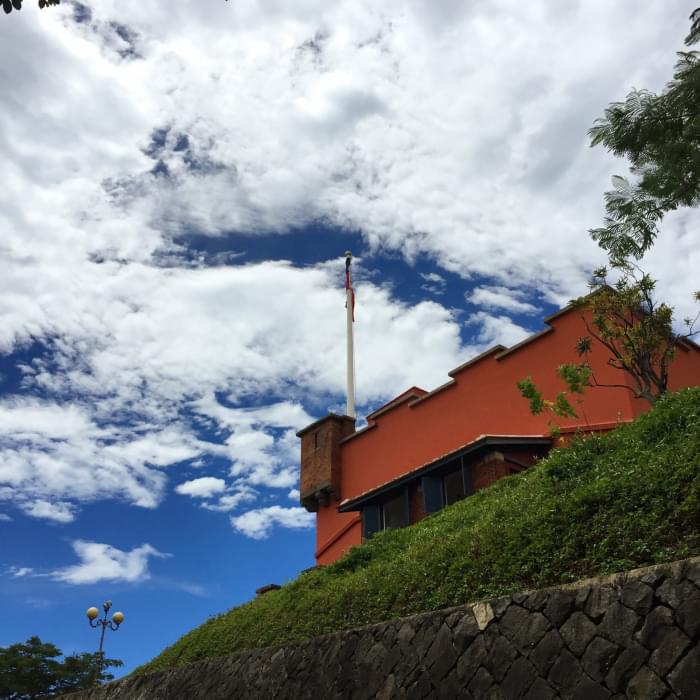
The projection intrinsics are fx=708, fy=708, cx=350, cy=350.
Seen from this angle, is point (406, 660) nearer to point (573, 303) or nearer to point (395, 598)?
point (395, 598)

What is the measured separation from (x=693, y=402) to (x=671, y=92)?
4.35 metres

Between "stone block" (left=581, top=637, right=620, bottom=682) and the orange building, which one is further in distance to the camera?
the orange building

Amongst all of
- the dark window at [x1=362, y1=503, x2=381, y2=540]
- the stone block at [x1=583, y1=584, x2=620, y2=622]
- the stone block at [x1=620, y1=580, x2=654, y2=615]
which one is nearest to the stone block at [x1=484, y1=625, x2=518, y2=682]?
the stone block at [x1=583, y1=584, x2=620, y2=622]

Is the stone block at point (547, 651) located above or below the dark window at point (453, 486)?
below

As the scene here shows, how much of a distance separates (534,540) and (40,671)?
31.6m

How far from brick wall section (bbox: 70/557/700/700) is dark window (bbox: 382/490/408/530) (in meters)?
7.64

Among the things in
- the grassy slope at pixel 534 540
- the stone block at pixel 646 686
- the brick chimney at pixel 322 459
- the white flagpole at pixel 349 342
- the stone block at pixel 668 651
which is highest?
the white flagpole at pixel 349 342

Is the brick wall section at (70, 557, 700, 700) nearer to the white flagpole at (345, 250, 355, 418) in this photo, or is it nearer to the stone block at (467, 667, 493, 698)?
the stone block at (467, 667, 493, 698)

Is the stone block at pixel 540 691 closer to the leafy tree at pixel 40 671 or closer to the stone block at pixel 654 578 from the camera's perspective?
the stone block at pixel 654 578

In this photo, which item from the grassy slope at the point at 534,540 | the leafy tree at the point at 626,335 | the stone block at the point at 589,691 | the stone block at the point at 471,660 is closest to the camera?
the stone block at the point at 589,691

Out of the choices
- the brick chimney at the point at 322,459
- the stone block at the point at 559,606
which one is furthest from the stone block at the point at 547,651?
the brick chimney at the point at 322,459

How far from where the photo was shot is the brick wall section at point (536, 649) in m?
5.73

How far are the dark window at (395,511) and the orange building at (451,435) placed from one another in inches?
1.1

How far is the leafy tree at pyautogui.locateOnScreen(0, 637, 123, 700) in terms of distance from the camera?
31.5 metres
